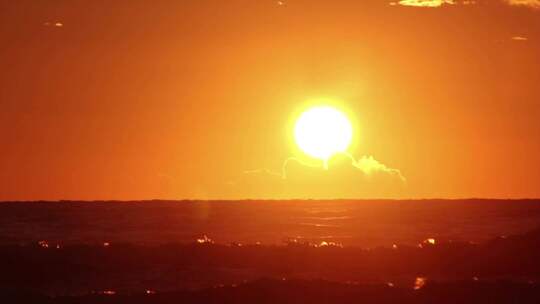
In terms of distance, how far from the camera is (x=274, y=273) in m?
53.3

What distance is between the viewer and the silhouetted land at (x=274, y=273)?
37250 mm

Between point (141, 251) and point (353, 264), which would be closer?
point (353, 264)

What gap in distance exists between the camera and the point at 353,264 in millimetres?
54938

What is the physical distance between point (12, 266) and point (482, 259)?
957 inches

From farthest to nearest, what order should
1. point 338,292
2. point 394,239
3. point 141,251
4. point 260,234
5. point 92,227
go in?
point 92,227, point 260,234, point 394,239, point 141,251, point 338,292

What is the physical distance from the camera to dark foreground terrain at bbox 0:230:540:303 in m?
37.2

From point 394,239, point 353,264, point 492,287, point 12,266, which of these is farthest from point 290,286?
point 394,239

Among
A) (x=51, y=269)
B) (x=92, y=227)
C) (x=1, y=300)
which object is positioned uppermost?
(x=92, y=227)

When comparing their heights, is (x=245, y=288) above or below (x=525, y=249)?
below

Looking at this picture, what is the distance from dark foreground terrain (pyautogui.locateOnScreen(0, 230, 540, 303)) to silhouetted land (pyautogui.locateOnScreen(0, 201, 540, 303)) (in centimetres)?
4

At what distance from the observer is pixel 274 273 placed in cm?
5334

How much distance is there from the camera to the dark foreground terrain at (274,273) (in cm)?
3725

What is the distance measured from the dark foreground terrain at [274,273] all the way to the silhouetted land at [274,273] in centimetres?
4

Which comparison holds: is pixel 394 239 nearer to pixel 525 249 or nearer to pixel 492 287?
pixel 525 249
